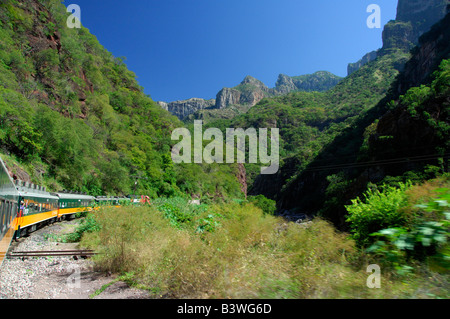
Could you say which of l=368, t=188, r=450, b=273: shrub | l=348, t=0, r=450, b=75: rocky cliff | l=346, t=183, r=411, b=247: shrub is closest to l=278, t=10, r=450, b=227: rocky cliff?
l=346, t=183, r=411, b=247: shrub

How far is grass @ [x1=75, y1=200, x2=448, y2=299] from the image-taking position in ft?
11.0

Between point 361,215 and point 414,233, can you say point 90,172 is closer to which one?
point 361,215

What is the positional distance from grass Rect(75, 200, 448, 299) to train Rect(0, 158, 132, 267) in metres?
2.55

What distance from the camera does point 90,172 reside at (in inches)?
1284

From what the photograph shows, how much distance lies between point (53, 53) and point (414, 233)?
129ft

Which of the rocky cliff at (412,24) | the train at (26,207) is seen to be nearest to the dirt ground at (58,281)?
the train at (26,207)

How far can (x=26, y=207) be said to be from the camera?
12.2m

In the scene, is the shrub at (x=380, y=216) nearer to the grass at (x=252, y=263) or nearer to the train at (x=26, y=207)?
the grass at (x=252, y=263)

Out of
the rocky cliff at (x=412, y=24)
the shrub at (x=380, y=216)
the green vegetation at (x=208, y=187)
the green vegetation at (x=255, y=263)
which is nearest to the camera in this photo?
the green vegetation at (x=255, y=263)

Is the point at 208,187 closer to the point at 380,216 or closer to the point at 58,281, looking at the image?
the point at 58,281

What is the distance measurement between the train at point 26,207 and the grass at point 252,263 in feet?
8.35

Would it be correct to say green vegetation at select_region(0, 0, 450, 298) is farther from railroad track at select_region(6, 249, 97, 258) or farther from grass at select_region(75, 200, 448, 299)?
railroad track at select_region(6, 249, 97, 258)

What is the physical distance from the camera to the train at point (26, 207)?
21.9 feet

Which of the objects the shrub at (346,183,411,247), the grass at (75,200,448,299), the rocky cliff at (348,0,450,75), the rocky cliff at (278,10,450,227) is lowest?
the grass at (75,200,448,299)
